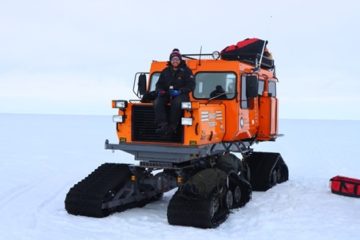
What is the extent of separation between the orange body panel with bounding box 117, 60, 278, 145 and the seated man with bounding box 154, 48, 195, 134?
0.21m

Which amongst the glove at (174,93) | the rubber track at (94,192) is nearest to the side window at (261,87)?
the glove at (174,93)

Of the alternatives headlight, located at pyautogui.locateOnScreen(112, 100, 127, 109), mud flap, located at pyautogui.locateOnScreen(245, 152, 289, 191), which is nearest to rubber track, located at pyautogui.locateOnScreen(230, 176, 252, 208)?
mud flap, located at pyautogui.locateOnScreen(245, 152, 289, 191)

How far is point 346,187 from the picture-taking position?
1060cm

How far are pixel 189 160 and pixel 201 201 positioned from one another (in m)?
1.13

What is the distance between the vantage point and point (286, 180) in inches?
520

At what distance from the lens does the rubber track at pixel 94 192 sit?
27.9 ft

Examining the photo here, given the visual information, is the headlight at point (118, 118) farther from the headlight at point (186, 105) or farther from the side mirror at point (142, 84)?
the side mirror at point (142, 84)

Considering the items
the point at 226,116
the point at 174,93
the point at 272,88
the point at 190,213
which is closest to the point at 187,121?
the point at 174,93

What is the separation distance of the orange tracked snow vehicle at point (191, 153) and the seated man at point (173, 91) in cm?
17

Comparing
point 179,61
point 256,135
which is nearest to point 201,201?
point 179,61

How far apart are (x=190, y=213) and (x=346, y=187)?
4.17m

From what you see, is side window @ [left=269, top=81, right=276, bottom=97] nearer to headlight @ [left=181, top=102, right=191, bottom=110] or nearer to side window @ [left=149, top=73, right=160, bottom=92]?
side window @ [left=149, top=73, right=160, bottom=92]

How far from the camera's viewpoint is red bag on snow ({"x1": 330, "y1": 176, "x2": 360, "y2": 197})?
34.4 feet

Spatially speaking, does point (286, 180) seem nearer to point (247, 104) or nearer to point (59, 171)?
point (247, 104)
